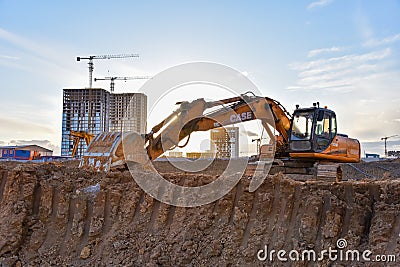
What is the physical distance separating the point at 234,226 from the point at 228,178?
1015 mm

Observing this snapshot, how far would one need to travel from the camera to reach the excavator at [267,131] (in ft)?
32.0

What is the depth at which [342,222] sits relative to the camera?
246 inches

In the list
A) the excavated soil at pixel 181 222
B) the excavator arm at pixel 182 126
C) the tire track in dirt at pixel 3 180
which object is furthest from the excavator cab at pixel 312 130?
the tire track in dirt at pixel 3 180

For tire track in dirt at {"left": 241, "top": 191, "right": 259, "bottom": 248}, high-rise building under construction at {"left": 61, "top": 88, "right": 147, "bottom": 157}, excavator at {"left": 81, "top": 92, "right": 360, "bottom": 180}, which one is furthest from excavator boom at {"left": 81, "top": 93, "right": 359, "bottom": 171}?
high-rise building under construction at {"left": 61, "top": 88, "right": 147, "bottom": 157}

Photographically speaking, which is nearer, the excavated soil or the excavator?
the excavated soil

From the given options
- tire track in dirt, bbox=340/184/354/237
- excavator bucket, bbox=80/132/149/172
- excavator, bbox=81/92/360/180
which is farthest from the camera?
excavator, bbox=81/92/360/180

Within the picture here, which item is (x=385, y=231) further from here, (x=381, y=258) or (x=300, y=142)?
(x=300, y=142)

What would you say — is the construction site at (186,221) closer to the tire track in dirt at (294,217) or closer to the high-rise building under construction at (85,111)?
the tire track in dirt at (294,217)

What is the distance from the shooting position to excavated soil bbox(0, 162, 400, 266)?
6133mm

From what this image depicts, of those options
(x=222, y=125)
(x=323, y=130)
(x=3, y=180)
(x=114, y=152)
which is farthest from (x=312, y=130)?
(x=3, y=180)

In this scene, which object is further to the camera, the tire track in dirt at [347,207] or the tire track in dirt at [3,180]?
the tire track in dirt at [3,180]

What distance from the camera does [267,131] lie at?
11.6 meters

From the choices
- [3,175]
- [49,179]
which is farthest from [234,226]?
[3,175]

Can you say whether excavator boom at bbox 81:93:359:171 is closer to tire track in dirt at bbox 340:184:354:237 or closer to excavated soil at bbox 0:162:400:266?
excavated soil at bbox 0:162:400:266
